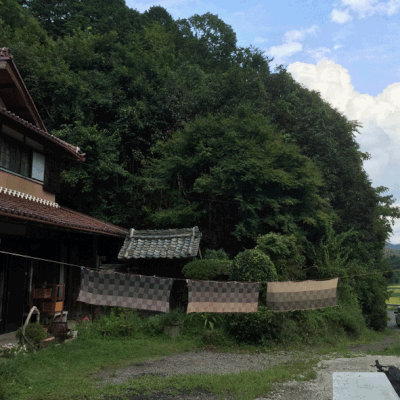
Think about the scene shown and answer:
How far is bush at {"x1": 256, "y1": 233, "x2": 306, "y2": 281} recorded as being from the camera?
1484 cm

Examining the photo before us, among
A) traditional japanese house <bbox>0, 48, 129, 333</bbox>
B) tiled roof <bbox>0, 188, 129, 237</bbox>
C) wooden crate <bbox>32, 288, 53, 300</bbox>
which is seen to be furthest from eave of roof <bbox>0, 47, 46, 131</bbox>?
wooden crate <bbox>32, 288, 53, 300</bbox>

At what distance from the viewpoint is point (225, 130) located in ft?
63.5

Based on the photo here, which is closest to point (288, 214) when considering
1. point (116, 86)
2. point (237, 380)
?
point (237, 380)

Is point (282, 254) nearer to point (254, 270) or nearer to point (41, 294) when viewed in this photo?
point (254, 270)

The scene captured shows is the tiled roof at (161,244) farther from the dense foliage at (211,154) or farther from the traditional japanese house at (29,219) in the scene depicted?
the dense foliage at (211,154)

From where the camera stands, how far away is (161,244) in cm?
1520

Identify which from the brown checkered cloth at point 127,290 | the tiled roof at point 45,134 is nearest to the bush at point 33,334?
the brown checkered cloth at point 127,290

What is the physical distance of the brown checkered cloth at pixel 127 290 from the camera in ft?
33.3

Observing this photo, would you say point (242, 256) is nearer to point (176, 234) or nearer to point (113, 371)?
point (176, 234)

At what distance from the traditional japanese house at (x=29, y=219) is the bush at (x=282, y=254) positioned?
5720mm

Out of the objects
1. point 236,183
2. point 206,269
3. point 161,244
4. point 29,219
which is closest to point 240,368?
point 206,269

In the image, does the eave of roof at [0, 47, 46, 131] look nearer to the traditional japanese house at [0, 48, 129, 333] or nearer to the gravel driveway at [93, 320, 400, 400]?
the traditional japanese house at [0, 48, 129, 333]

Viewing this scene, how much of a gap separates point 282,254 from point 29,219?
937cm

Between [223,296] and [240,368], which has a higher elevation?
[223,296]
